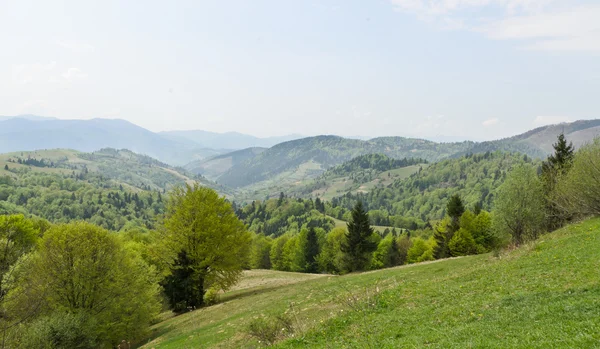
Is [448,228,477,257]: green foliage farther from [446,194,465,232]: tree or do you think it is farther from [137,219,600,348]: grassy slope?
[137,219,600,348]: grassy slope

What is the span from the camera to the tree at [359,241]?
76.3m

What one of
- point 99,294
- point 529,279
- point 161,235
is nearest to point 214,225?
point 161,235

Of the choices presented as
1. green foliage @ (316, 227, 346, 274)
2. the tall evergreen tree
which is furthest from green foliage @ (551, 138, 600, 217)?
green foliage @ (316, 227, 346, 274)

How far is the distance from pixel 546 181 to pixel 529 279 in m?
44.6

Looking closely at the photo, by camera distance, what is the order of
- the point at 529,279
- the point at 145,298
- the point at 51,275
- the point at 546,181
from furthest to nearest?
the point at 546,181 → the point at 145,298 → the point at 51,275 → the point at 529,279

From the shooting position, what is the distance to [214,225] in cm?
4438

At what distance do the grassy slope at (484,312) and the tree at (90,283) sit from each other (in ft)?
30.4

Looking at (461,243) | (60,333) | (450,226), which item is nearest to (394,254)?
(450,226)

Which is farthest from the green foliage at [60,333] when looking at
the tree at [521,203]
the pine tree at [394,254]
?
the pine tree at [394,254]

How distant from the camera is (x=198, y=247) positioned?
44219 mm

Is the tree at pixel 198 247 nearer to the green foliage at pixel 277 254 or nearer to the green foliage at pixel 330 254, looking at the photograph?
the green foliage at pixel 330 254

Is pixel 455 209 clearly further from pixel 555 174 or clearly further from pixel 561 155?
pixel 561 155

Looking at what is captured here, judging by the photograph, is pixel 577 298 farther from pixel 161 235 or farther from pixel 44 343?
pixel 161 235

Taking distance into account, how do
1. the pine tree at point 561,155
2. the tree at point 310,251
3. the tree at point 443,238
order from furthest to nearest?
the tree at point 310,251 → the tree at point 443,238 → the pine tree at point 561,155
